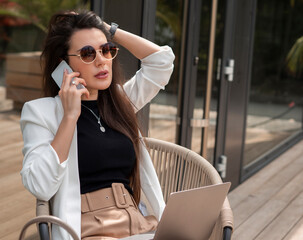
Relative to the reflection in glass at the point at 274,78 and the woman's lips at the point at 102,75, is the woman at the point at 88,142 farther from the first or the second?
the reflection in glass at the point at 274,78

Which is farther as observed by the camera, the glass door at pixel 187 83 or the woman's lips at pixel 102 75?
the glass door at pixel 187 83

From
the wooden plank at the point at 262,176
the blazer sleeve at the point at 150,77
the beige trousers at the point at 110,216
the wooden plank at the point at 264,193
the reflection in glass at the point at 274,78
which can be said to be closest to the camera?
the beige trousers at the point at 110,216

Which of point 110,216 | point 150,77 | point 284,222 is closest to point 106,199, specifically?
point 110,216

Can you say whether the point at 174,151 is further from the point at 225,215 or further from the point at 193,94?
the point at 193,94

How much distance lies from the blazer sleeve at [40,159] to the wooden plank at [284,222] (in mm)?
2160

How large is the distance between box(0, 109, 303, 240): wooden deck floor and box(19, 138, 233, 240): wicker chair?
0.97 metres

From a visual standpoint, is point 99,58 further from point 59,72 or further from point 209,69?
point 209,69

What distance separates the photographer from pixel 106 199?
1.94m

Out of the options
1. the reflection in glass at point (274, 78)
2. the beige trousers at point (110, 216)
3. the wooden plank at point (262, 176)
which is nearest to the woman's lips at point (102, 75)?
the beige trousers at point (110, 216)

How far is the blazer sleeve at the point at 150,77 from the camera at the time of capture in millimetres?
2258

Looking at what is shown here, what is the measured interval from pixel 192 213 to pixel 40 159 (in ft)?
1.72

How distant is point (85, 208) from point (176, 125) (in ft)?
7.41

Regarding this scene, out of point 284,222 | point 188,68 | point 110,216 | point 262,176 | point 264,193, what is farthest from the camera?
point 262,176

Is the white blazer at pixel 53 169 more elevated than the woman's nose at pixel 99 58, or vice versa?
the woman's nose at pixel 99 58
